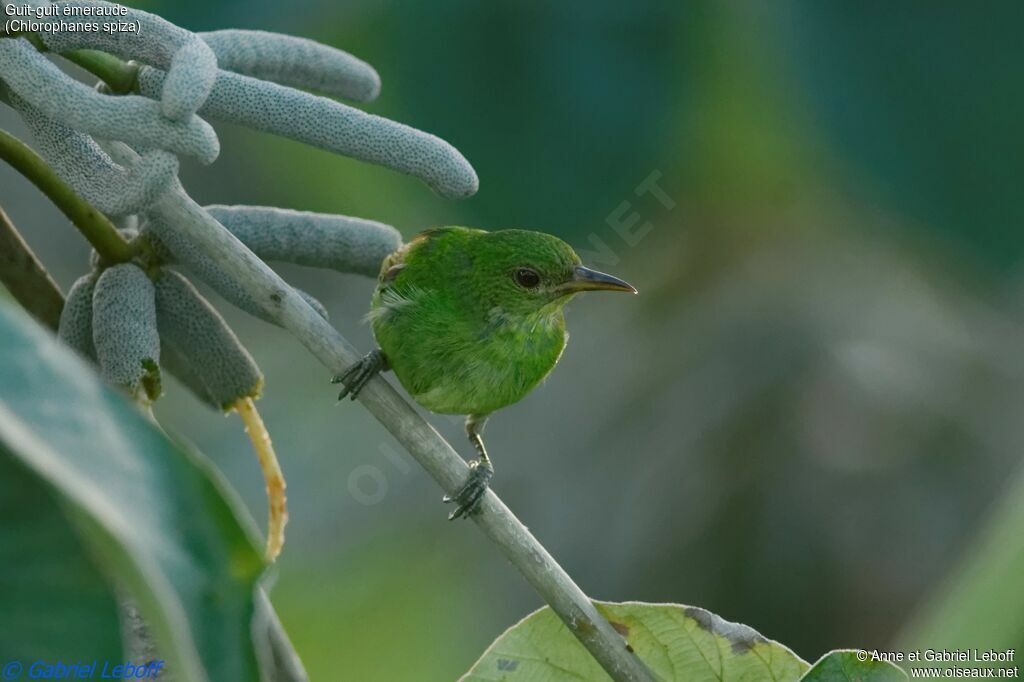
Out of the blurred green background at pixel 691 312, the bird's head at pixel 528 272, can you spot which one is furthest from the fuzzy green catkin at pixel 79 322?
the blurred green background at pixel 691 312

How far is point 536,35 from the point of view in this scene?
243 cm

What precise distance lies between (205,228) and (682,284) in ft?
7.83

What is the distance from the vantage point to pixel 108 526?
0.44 metres

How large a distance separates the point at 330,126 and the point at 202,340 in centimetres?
23

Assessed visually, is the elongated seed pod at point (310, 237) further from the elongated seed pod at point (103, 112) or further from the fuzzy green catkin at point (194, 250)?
the elongated seed pod at point (103, 112)

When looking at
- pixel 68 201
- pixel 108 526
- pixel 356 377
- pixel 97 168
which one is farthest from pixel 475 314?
pixel 108 526

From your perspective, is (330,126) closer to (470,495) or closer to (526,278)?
(470,495)

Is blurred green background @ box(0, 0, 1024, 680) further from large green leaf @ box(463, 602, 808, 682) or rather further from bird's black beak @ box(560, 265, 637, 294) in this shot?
large green leaf @ box(463, 602, 808, 682)

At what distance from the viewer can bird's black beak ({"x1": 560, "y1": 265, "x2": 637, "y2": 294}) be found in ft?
6.09

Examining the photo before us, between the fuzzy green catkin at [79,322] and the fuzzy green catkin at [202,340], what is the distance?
59 mm

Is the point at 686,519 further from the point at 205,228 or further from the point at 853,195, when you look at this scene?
the point at 205,228

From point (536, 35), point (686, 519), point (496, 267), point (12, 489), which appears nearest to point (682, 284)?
point (686, 519)

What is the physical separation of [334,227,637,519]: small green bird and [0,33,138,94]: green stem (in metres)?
0.70

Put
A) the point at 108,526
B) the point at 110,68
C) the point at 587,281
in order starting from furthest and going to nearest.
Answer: the point at 587,281
the point at 110,68
the point at 108,526
